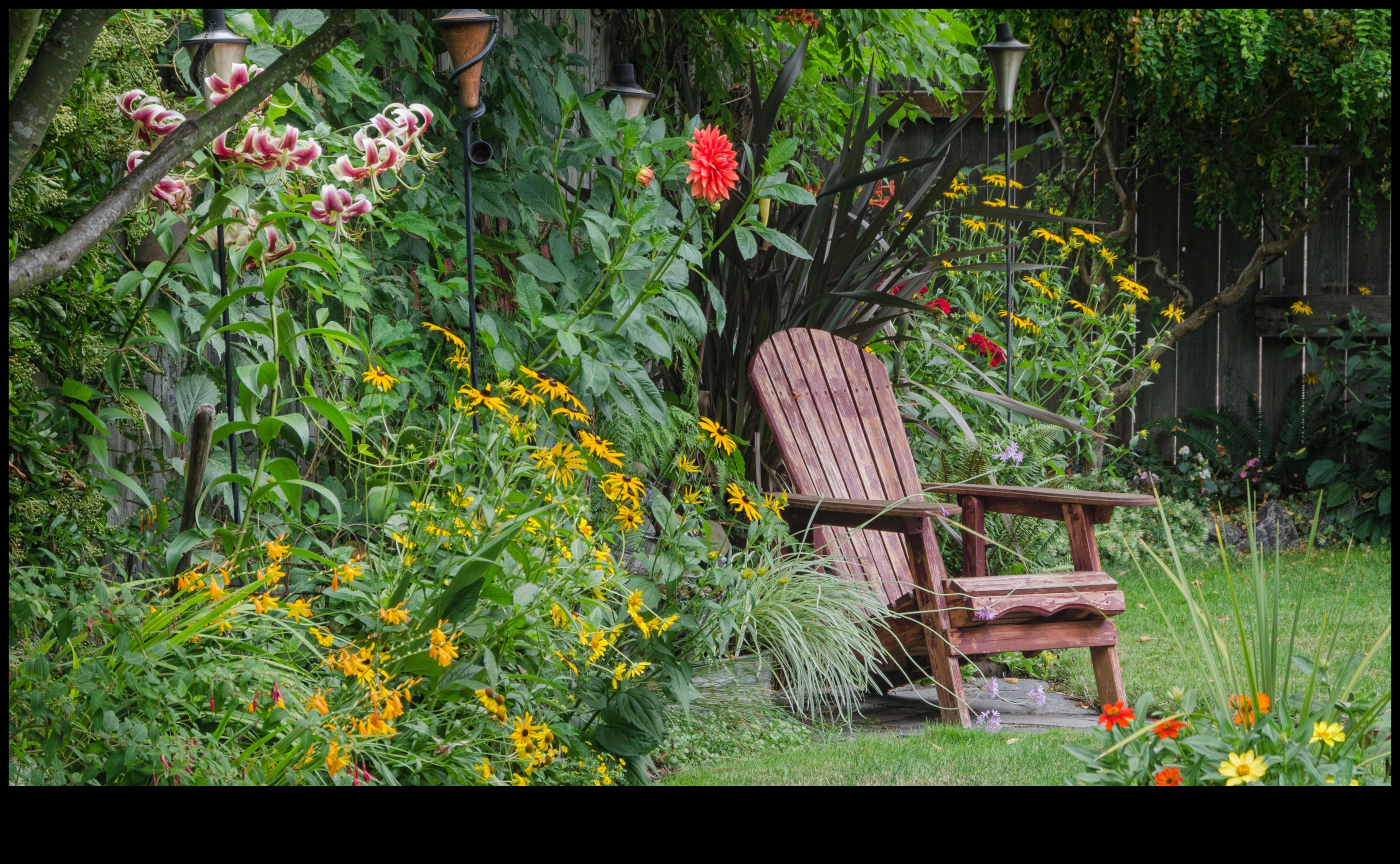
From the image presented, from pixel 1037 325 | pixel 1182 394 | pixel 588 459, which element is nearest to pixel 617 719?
pixel 588 459

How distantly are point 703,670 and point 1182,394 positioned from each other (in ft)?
13.0

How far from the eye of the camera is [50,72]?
129cm

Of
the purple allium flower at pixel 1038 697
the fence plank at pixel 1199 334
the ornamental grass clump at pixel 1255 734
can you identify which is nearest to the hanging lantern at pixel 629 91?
the purple allium flower at pixel 1038 697

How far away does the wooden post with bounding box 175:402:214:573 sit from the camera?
189cm

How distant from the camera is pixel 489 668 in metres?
1.82

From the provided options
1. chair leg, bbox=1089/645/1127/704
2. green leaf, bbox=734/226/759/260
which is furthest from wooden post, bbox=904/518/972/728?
green leaf, bbox=734/226/759/260

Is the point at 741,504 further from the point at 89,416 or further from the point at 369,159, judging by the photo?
the point at 89,416

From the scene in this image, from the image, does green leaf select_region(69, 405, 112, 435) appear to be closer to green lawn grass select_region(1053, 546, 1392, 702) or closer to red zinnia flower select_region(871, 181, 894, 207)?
green lawn grass select_region(1053, 546, 1392, 702)

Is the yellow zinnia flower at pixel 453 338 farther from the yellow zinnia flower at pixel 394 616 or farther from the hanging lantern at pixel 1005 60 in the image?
the hanging lantern at pixel 1005 60

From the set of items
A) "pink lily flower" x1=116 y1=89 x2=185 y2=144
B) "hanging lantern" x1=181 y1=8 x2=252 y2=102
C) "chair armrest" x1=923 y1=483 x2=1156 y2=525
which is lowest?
"chair armrest" x1=923 y1=483 x2=1156 y2=525

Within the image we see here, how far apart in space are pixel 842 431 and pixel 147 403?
187 centimetres

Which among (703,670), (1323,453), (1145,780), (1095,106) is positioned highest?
(1095,106)

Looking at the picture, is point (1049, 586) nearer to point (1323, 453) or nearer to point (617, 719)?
point (617, 719)

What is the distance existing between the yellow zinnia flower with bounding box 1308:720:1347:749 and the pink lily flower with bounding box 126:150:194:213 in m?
1.88
